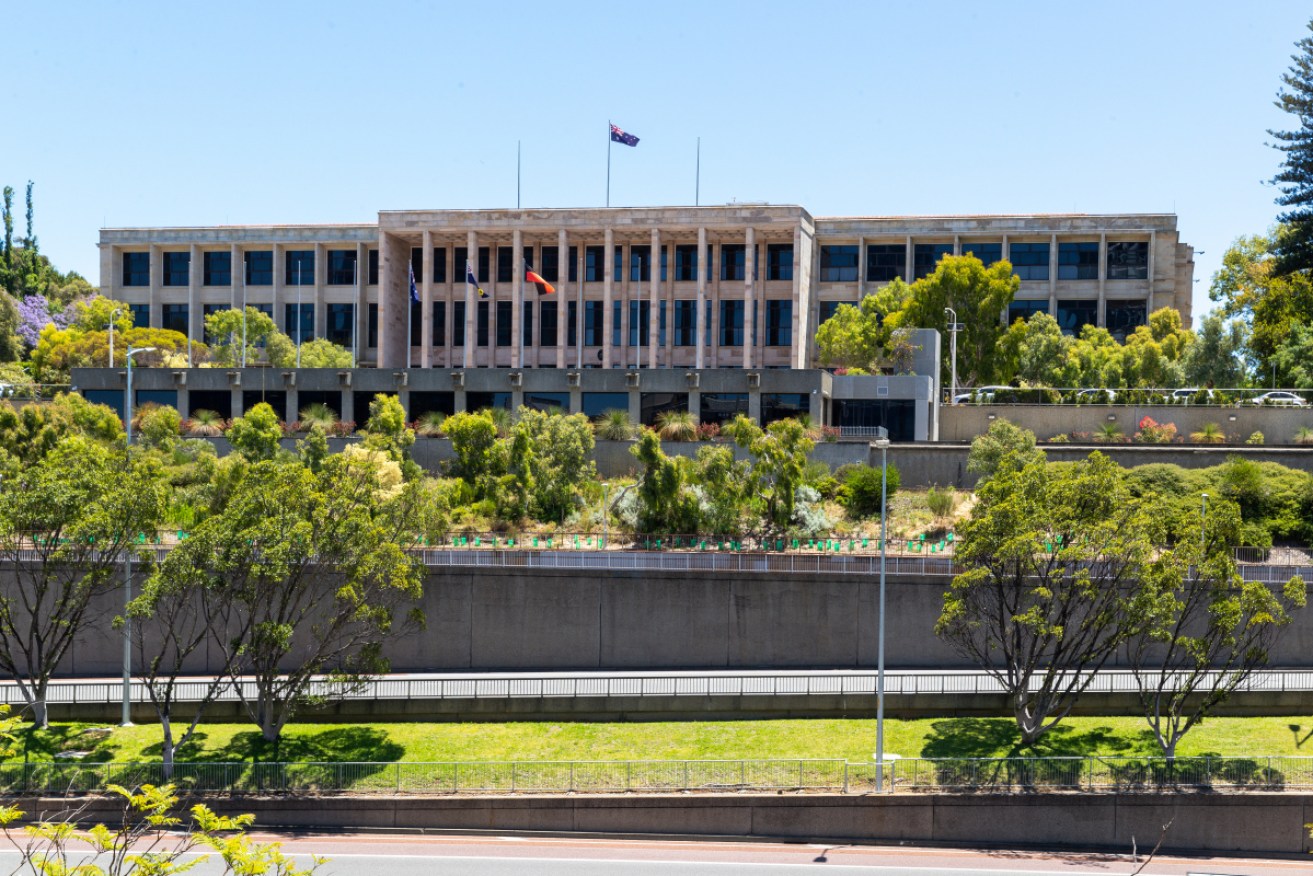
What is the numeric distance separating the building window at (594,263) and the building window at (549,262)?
2147 millimetres

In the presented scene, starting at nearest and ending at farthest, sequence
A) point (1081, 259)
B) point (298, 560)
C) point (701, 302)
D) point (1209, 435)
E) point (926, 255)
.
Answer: point (298, 560)
point (1209, 435)
point (701, 302)
point (1081, 259)
point (926, 255)

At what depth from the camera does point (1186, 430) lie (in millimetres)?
64000

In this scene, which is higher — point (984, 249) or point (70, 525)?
point (984, 249)

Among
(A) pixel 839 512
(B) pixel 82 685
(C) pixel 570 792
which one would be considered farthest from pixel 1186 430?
(B) pixel 82 685

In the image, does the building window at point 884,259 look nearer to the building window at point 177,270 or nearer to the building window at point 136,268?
the building window at point 177,270

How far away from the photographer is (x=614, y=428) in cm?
6288

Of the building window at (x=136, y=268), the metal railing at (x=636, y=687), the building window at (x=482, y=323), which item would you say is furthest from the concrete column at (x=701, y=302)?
the metal railing at (x=636, y=687)

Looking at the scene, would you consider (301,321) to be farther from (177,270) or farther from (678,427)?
(678,427)

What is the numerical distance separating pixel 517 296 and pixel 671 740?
188ft

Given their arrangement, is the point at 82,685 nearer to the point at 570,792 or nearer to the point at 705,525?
the point at 570,792

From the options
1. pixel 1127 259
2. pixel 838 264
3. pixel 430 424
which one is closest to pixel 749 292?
pixel 838 264

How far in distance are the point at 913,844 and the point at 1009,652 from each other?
7506 millimetres

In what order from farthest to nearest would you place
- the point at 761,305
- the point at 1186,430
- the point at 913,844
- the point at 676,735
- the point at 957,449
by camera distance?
1. the point at 761,305
2. the point at 1186,430
3. the point at 957,449
4. the point at 676,735
5. the point at 913,844

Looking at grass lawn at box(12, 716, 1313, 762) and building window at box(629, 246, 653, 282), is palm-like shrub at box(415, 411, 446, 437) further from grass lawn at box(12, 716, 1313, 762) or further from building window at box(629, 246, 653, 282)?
building window at box(629, 246, 653, 282)
